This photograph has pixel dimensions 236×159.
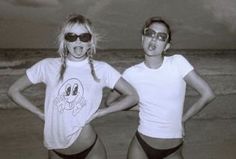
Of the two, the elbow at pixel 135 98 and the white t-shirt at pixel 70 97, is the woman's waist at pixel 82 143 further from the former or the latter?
the elbow at pixel 135 98

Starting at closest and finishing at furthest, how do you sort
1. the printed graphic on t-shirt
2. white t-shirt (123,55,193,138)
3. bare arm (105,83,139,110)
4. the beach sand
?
the printed graphic on t-shirt → white t-shirt (123,55,193,138) → bare arm (105,83,139,110) → the beach sand

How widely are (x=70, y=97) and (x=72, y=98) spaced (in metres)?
0.01

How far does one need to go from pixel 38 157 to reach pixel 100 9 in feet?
23.3

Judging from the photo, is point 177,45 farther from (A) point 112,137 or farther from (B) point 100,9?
(A) point 112,137

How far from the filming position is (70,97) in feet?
8.57

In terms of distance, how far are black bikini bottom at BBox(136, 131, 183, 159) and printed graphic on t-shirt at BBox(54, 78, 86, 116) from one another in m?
0.45

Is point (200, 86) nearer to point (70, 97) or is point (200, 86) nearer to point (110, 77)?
point (110, 77)

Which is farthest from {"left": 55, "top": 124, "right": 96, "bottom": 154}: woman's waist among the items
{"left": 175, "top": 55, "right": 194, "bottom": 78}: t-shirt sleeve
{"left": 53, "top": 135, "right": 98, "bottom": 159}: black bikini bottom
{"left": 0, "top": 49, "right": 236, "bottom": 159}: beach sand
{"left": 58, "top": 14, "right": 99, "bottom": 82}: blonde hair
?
{"left": 0, "top": 49, "right": 236, "bottom": 159}: beach sand

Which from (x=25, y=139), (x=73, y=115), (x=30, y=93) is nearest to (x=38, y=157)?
(x=25, y=139)

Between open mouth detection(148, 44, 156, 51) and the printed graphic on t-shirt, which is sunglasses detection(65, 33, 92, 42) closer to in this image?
the printed graphic on t-shirt

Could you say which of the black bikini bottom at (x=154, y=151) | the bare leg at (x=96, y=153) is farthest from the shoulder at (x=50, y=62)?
the black bikini bottom at (x=154, y=151)

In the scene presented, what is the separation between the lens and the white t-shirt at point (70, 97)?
2615mm

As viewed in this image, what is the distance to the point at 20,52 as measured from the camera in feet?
41.9

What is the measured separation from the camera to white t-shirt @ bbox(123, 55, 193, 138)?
107 inches
